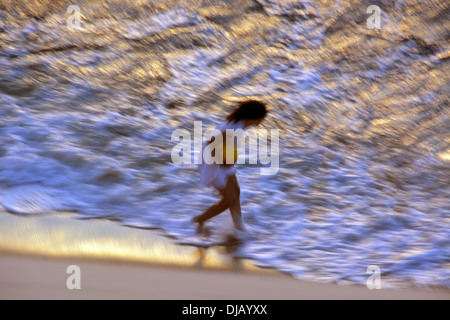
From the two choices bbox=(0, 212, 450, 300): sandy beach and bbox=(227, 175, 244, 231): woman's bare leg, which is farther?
bbox=(227, 175, 244, 231): woman's bare leg

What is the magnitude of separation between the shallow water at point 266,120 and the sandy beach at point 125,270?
0.59ft

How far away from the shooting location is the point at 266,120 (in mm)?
7223

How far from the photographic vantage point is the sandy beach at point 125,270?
278 cm

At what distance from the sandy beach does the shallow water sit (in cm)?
18

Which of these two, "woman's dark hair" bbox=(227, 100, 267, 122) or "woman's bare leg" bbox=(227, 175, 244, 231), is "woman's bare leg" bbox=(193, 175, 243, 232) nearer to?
"woman's bare leg" bbox=(227, 175, 244, 231)

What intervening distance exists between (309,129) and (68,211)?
13.1ft

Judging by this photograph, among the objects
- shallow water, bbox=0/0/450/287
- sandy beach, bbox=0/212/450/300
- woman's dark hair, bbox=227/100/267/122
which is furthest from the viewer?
shallow water, bbox=0/0/450/287

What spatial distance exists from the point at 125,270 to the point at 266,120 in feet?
14.3

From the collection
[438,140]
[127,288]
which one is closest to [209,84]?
[438,140]

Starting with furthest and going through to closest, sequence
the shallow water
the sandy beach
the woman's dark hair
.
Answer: the shallow water, the woman's dark hair, the sandy beach

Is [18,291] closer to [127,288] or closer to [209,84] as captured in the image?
[127,288]

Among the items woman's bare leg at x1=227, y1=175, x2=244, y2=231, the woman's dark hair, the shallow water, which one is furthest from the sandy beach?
the woman's dark hair

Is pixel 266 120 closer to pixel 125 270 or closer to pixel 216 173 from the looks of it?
pixel 216 173

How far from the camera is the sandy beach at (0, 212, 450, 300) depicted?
2783mm
